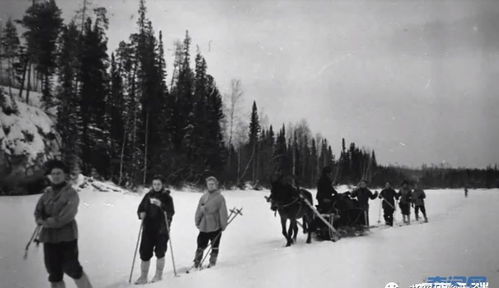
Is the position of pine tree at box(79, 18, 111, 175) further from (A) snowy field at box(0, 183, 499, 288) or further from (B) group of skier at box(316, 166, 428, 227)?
(B) group of skier at box(316, 166, 428, 227)

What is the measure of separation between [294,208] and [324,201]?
0.95 metres

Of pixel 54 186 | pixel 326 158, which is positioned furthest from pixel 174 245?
pixel 326 158

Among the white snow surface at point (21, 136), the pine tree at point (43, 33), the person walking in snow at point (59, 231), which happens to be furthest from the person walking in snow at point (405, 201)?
the pine tree at point (43, 33)

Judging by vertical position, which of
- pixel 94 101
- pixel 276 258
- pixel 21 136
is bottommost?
pixel 276 258

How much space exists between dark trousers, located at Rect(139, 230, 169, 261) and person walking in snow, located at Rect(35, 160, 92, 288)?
204 cm

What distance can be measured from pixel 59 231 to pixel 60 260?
43 cm

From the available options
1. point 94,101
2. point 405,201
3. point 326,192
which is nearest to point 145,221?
point 326,192

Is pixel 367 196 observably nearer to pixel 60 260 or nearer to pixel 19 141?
pixel 60 260

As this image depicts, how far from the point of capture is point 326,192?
10.8 meters

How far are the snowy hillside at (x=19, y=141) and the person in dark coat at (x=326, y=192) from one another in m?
9.94

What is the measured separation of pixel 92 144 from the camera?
25.5 m

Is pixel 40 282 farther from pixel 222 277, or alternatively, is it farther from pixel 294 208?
pixel 294 208

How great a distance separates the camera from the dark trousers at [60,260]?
5.20 metres

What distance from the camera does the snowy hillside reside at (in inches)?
478
